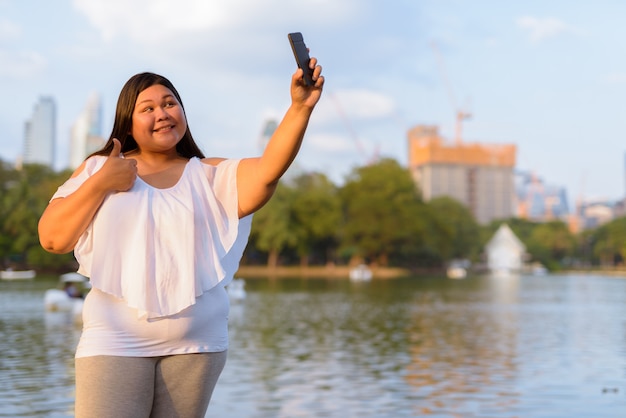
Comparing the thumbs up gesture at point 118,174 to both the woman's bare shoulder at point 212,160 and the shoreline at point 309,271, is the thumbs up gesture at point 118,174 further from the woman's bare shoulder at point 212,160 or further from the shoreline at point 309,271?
the shoreline at point 309,271

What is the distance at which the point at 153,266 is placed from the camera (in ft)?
7.96

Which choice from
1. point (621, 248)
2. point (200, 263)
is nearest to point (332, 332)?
point (200, 263)

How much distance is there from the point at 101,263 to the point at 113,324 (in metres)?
0.17

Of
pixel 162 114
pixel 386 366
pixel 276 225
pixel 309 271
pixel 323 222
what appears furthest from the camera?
pixel 309 271

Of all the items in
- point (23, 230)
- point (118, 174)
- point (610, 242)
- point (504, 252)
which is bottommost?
point (118, 174)

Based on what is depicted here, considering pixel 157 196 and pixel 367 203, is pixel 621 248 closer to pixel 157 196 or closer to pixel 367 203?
pixel 367 203

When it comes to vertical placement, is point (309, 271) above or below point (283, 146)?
below

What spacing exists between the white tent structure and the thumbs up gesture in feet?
387

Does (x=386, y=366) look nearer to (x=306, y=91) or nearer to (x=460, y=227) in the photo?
(x=306, y=91)

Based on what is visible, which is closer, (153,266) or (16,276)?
(153,266)

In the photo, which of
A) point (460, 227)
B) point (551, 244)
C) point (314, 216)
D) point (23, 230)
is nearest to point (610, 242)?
point (551, 244)

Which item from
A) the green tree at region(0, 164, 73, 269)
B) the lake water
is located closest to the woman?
the lake water

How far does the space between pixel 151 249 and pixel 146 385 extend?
14.3 inches

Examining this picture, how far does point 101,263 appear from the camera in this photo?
243 centimetres
